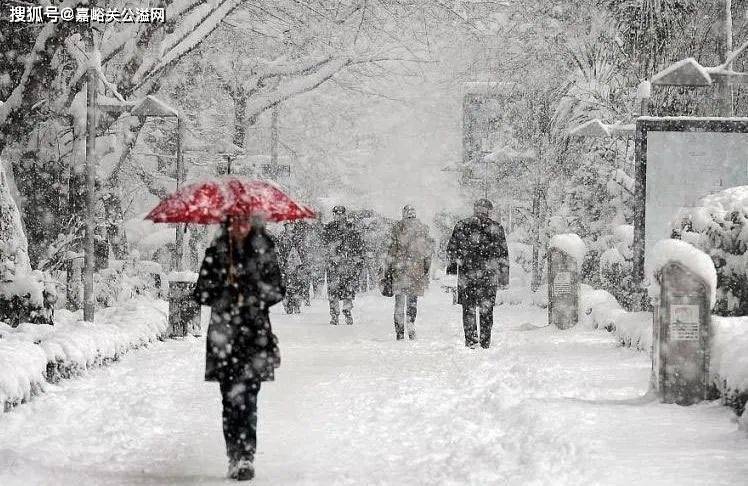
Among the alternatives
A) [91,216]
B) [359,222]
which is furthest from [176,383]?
[359,222]

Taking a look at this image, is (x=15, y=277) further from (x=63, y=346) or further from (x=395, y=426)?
(x=395, y=426)

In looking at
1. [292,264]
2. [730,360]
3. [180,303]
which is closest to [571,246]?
[180,303]

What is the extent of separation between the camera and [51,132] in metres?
19.0

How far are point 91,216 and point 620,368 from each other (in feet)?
23.3

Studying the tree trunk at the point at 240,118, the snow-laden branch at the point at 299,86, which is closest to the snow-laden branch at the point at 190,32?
the snow-laden branch at the point at 299,86

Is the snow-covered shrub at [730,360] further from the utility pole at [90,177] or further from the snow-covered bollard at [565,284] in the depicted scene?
the utility pole at [90,177]

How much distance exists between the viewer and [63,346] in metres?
11.5

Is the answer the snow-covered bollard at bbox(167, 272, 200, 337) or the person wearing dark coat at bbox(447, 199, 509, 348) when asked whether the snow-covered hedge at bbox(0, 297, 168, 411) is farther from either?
the person wearing dark coat at bbox(447, 199, 509, 348)

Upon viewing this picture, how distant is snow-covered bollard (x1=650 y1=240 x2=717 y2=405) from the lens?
30.0 ft

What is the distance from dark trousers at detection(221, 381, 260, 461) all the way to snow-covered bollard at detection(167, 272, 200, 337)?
30.0ft

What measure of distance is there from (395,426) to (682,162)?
5.64 m

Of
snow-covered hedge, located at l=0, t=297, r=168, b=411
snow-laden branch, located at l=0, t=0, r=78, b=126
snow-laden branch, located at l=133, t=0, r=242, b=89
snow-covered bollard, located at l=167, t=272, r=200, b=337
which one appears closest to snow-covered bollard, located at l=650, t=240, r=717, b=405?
snow-covered hedge, located at l=0, t=297, r=168, b=411

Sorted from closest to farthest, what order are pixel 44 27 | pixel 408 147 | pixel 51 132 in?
pixel 44 27, pixel 51 132, pixel 408 147

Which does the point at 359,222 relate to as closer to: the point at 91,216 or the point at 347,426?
the point at 91,216
